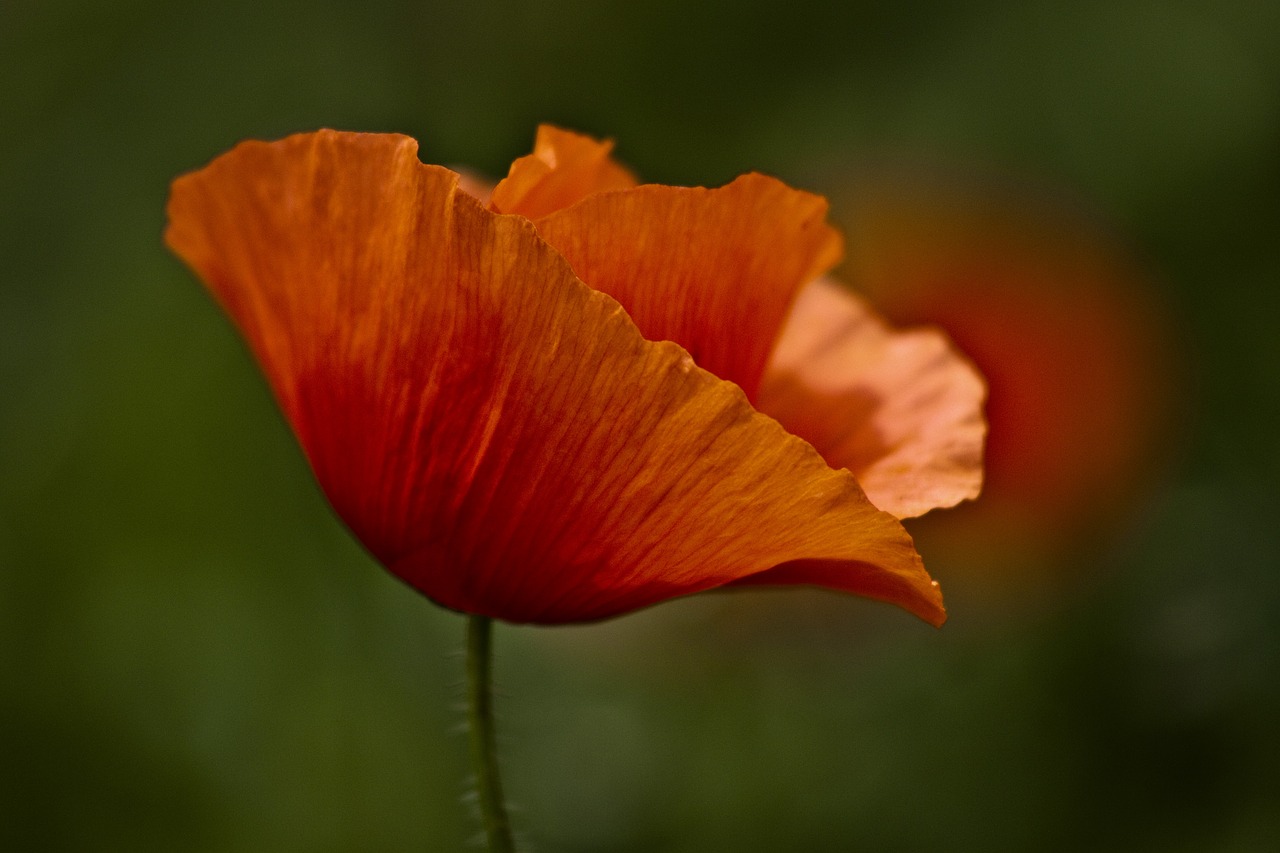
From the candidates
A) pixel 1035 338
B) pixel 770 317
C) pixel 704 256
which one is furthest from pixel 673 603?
pixel 704 256

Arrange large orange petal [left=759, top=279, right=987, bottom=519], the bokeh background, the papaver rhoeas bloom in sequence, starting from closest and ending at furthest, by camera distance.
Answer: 1. the papaver rhoeas bloom
2. large orange petal [left=759, top=279, right=987, bottom=519]
3. the bokeh background

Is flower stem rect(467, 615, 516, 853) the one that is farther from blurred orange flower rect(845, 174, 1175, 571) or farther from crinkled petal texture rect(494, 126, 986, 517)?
blurred orange flower rect(845, 174, 1175, 571)

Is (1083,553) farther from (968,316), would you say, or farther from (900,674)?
(968,316)

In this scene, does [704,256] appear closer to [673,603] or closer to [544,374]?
[544,374]

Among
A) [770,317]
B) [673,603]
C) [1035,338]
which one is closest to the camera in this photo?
[770,317]

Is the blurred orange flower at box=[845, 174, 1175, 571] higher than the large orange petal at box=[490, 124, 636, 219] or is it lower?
higher

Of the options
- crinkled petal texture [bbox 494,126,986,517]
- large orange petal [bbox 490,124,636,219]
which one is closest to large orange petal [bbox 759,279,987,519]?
crinkled petal texture [bbox 494,126,986,517]

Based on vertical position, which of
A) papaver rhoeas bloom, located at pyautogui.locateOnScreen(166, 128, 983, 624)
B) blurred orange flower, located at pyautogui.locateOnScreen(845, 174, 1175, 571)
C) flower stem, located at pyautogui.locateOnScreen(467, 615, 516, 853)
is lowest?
flower stem, located at pyautogui.locateOnScreen(467, 615, 516, 853)
